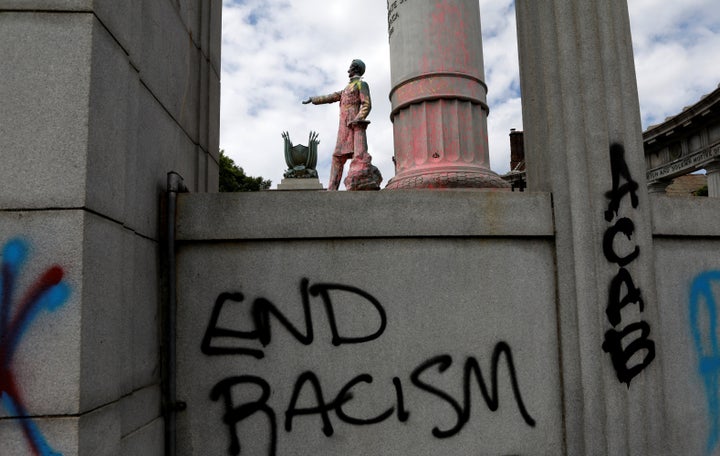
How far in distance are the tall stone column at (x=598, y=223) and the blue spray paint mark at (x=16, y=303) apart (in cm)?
347

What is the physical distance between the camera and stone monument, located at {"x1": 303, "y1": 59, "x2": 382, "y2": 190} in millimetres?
11234

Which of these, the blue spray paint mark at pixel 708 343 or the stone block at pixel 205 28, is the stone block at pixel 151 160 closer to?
the stone block at pixel 205 28

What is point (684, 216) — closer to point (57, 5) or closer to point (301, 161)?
point (57, 5)

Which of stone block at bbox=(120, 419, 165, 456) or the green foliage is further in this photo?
the green foliage

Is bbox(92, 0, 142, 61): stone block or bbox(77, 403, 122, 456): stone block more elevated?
bbox(92, 0, 142, 61): stone block

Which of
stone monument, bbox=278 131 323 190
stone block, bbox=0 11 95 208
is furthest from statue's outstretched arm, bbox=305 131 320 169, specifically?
stone block, bbox=0 11 95 208

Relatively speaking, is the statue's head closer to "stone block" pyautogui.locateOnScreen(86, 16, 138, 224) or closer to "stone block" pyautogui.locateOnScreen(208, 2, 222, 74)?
"stone block" pyautogui.locateOnScreen(208, 2, 222, 74)

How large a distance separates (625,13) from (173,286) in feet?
14.4

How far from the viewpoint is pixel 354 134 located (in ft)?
37.2

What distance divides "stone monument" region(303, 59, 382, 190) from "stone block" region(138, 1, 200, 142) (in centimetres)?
615

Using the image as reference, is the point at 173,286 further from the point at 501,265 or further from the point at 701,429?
the point at 701,429

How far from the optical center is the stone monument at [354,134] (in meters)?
11.2

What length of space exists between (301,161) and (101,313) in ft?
26.6

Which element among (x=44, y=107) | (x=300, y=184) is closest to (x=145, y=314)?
(x=44, y=107)
